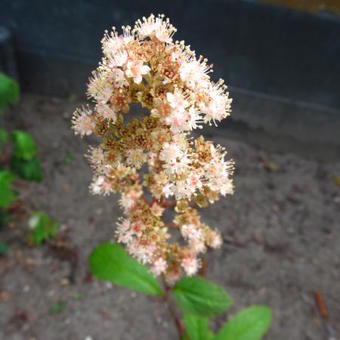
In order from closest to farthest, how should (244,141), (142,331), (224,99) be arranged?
(224,99) < (142,331) < (244,141)

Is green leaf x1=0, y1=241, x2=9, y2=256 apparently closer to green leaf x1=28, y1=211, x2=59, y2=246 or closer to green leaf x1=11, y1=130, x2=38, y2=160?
green leaf x1=28, y1=211, x2=59, y2=246

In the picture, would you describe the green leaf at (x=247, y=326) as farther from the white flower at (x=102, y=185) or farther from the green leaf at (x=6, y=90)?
the green leaf at (x=6, y=90)

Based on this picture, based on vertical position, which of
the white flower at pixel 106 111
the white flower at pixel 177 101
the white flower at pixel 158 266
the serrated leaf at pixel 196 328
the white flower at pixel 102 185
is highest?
the white flower at pixel 177 101

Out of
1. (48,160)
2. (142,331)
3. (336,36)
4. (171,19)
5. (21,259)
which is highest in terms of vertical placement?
(336,36)

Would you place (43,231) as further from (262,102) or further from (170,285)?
(262,102)

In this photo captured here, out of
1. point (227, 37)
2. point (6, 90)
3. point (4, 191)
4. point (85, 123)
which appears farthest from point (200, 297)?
point (227, 37)

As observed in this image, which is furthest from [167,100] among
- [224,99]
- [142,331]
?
[142,331]

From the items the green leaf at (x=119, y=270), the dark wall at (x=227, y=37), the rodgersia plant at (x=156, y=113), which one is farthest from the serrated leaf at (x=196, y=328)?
the dark wall at (x=227, y=37)
